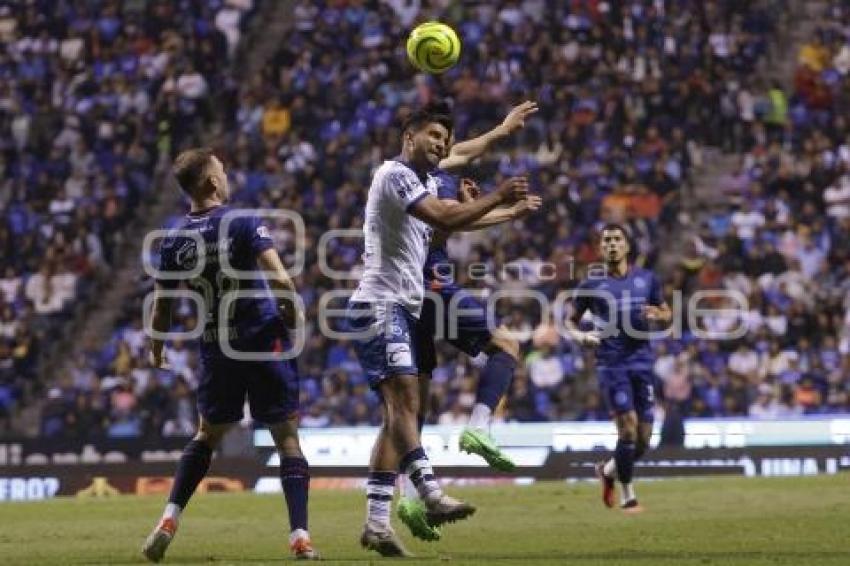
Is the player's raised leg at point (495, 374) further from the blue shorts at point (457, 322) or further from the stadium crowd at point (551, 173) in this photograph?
the stadium crowd at point (551, 173)

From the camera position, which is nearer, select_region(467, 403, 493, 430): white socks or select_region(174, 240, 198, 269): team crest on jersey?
select_region(174, 240, 198, 269): team crest on jersey

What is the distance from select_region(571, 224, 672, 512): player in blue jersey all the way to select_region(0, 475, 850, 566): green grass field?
719 mm

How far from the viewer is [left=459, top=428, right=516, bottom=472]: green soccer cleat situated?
508 inches

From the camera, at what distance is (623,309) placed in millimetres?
19562

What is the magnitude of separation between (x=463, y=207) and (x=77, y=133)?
23585 millimetres

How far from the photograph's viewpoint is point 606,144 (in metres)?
31.1

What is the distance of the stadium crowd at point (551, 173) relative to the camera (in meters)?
27.6

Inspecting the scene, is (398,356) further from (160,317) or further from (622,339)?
(622,339)

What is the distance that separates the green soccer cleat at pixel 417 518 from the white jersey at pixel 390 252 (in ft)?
4.52

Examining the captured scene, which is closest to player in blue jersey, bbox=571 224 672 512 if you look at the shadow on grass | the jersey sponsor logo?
the shadow on grass

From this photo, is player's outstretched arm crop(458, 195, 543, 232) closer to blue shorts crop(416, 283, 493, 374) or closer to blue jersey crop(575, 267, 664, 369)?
blue shorts crop(416, 283, 493, 374)

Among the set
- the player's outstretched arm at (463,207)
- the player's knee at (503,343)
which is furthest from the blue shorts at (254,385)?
the player's knee at (503,343)

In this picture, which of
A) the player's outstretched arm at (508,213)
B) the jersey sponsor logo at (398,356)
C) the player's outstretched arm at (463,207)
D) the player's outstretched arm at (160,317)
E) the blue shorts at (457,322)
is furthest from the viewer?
the blue shorts at (457,322)

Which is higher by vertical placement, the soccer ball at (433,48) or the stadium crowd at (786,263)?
the soccer ball at (433,48)
